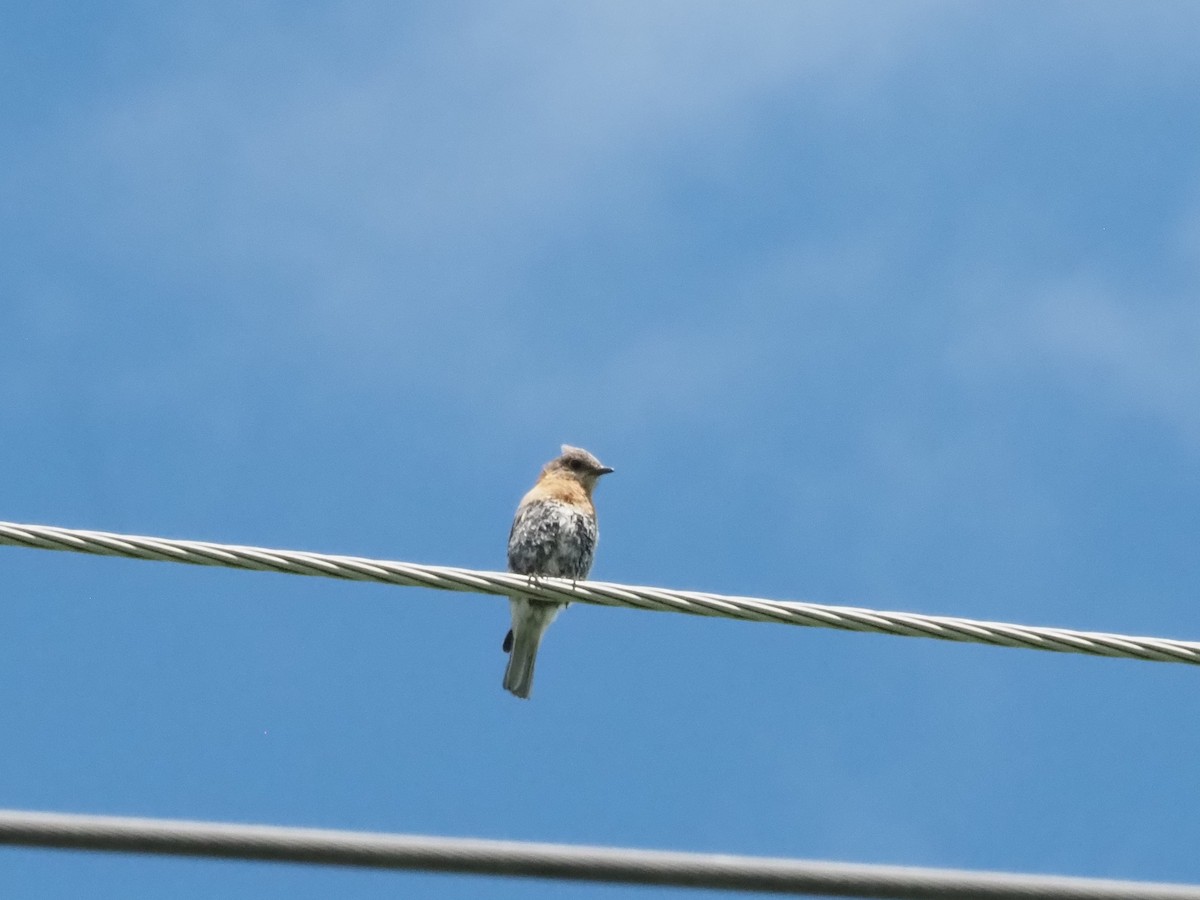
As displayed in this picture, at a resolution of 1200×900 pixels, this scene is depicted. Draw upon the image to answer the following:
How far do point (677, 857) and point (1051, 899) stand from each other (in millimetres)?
652

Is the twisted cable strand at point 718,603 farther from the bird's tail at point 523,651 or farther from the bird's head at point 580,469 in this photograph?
the bird's head at point 580,469

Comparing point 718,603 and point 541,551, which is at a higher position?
point 541,551

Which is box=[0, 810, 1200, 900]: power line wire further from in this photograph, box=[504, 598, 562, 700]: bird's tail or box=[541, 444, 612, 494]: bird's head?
box=[541, 444, 612, 494]: bird's head

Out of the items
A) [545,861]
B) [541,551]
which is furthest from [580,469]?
[545,861]

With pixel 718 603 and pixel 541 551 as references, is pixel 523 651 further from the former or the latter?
pixel 718 603

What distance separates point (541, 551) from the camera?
439 inches

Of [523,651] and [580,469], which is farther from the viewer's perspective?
[580,469]

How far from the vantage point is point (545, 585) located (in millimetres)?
6723

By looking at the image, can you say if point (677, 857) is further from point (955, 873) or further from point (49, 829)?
point (49, 829)

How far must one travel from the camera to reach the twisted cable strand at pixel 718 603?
5.12 meters

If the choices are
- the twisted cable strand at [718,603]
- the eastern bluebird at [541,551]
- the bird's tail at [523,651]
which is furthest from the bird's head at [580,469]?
the twisted cable strand at [718,603]

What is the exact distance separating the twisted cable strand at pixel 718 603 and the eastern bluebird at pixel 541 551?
18.1 ft

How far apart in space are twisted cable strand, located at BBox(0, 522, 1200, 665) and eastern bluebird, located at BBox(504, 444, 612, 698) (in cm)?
550

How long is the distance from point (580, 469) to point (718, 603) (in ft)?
21.5
